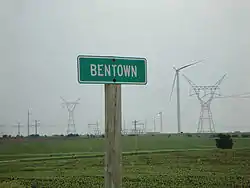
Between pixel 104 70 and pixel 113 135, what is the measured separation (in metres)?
0.62

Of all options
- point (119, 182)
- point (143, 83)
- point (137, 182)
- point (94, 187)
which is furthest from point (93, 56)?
point (137, 182)

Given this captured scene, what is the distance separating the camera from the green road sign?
14.1ft

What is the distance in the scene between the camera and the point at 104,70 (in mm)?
4305

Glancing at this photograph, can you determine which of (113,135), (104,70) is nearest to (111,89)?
(104,70)

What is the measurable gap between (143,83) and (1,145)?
7076 centimetres

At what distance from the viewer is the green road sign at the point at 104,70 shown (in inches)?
169

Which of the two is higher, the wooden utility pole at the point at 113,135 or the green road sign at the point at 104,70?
the green road sign at the point at 104,70

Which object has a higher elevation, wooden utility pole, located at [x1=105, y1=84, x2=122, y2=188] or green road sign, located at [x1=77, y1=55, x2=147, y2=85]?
green road sign, located at [x1=77, y1=55, x2=147, y2=85]

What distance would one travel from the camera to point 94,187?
21000 millimetres

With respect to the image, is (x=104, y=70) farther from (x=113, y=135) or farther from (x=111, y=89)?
(x=113, y=135)

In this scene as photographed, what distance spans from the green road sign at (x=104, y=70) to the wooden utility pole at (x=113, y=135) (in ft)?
0.28

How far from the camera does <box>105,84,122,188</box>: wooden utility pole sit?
4230 millimetres

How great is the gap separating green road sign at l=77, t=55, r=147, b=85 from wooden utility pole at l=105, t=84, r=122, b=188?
3.4 inches

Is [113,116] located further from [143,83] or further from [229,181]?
[229,181]
